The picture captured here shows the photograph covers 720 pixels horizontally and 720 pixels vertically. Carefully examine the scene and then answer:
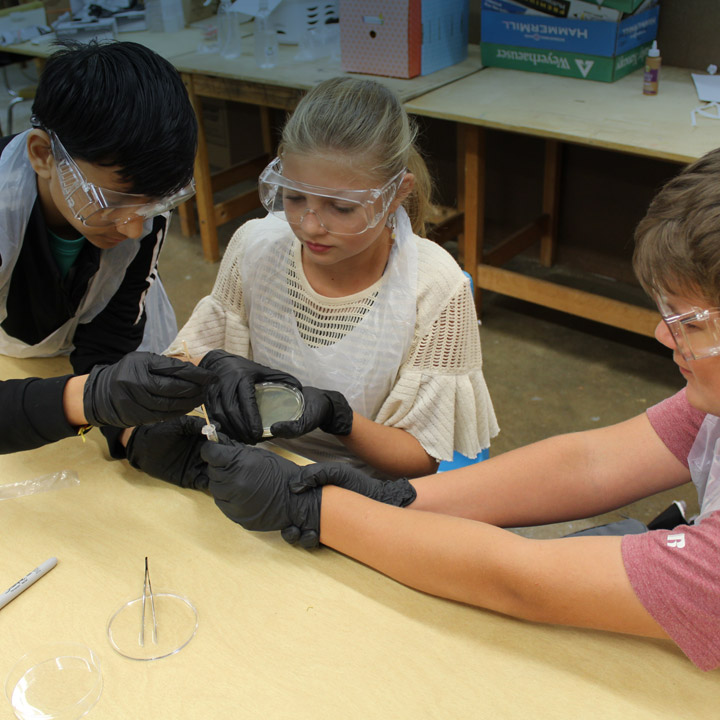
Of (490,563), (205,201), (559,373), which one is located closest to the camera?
(490,563)

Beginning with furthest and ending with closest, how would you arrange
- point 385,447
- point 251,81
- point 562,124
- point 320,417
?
point 251,81
point 562,124
point 385,447
point 320,417

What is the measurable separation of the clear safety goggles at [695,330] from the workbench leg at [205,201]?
9.75 ft

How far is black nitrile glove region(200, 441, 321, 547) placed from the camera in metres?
1.05

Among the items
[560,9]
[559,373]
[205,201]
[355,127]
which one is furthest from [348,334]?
[205,201]

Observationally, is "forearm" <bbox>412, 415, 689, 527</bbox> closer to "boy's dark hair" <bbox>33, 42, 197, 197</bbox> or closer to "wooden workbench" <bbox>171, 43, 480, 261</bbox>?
"boy's dark hair" <bbox>33, 42, 197, 197</bbox>

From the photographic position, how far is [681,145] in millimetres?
2268

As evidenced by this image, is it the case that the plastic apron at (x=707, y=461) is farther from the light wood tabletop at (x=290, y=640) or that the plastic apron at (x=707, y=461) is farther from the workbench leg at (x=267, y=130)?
the workbench leg at (x=267, y=130)

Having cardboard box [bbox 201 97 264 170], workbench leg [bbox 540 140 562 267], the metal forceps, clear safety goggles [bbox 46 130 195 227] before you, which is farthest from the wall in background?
the metal forceps

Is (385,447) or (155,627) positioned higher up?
(155,627)

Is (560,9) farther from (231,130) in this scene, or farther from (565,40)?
(231,130)

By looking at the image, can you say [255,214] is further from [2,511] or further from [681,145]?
[2,511]

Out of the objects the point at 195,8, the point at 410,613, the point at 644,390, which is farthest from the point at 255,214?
the point at 410,613

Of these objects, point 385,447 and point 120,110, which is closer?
point 120,110

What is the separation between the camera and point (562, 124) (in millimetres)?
2473
